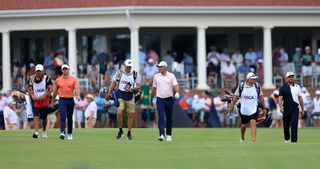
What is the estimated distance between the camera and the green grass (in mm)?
18859

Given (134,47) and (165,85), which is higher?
(134,47)

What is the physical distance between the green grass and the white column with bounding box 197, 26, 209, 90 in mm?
18158

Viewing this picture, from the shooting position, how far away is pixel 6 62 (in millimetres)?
44906

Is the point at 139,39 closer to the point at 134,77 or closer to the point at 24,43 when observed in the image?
the point at 24,43

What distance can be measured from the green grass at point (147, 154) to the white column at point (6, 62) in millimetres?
18977

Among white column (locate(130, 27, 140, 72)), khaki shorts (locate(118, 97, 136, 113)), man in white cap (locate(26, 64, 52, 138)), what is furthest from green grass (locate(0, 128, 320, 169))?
white column (locate(130, 27, 140, 72))

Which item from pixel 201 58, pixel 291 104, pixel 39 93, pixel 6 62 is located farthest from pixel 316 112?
pixel 39 93

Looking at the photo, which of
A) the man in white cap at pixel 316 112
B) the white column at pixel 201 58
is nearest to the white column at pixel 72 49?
the white column at pixel 201 58

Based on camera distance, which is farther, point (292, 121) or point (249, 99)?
point (292, 121)

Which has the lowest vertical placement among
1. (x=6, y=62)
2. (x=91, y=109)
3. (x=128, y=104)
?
(x=91, y=109)

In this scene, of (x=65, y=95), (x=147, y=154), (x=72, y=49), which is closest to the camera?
(x=147, y=154)

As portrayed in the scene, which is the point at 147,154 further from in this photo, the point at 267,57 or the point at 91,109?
the point at 267,57

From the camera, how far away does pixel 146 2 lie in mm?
43625

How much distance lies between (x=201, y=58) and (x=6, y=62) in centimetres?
719
